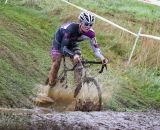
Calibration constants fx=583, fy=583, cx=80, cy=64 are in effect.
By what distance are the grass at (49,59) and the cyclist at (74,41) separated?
0.97m

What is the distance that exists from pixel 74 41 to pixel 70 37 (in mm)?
218

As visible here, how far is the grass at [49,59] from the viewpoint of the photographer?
522 inches

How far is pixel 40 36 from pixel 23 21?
4.27 feet

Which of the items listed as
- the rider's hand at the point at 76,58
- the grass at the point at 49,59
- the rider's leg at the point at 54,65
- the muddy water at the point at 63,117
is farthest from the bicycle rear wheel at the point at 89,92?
the grass at the point at 49,59

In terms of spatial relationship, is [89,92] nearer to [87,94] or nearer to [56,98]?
[87,94]

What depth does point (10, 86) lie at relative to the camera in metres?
12.3

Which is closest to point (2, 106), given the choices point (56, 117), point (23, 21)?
point (56, 117)

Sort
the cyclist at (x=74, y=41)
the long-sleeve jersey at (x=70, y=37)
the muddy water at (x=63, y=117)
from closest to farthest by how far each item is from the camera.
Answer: the muddy water at (x=63, y=117)
the cyclist at (x=74, y=41)
the long-sleeve jersey at (x=70, y=37)

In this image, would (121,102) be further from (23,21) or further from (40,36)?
(23,21)

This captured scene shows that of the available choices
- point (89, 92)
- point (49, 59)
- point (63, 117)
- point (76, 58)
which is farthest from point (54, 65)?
point (49, 59)

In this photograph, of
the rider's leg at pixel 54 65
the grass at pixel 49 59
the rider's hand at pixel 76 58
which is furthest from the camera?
the grass at pixel 49 59

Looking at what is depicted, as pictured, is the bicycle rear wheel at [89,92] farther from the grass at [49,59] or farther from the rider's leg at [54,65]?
the grass at [49,59]

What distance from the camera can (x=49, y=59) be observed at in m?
15.7

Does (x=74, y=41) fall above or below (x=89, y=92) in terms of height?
above
